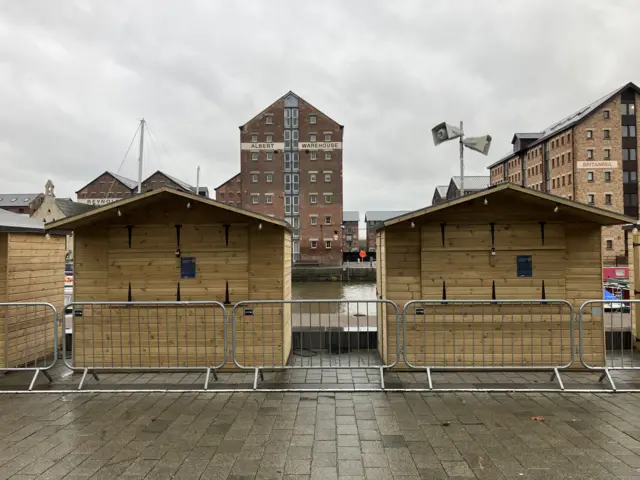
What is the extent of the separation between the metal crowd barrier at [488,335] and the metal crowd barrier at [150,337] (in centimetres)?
352

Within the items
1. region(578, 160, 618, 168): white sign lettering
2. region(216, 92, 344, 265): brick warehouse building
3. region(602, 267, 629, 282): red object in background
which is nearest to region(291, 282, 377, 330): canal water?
region(216, 92, 344, 265): brick warehouse building

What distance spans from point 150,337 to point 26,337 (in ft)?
8.35

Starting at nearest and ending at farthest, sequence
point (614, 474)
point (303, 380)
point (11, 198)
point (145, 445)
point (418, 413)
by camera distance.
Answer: point (614, 474)
point (145, 445)
point (418, 413)
point (303, 380)
point (11, 198)

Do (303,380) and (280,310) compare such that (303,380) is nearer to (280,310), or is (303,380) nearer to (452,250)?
(280,310)

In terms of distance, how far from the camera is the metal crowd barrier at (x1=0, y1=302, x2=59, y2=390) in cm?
763

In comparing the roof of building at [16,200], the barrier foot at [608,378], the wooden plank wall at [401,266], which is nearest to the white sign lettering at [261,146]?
the wooden plank wall at [401,266]

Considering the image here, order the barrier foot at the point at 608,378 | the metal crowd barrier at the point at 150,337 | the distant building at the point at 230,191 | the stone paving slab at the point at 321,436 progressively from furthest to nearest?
the distant building at the point at 230,191, the metal crowd barrier at the point at 150,337, the barrier foot at the point at 608,378, the stone paving slab at the point at 321,436

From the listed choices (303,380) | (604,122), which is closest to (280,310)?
(303,380)

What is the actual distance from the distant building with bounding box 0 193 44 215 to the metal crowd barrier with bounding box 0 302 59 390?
4069 inches

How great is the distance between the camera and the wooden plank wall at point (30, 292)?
7785 mm

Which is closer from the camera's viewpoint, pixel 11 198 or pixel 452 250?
pixel 452 250

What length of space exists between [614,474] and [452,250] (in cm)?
438

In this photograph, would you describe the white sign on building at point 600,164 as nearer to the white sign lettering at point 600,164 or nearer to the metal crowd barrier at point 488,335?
the white sign lettering at point 600,164

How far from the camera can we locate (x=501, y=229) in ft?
25.8
